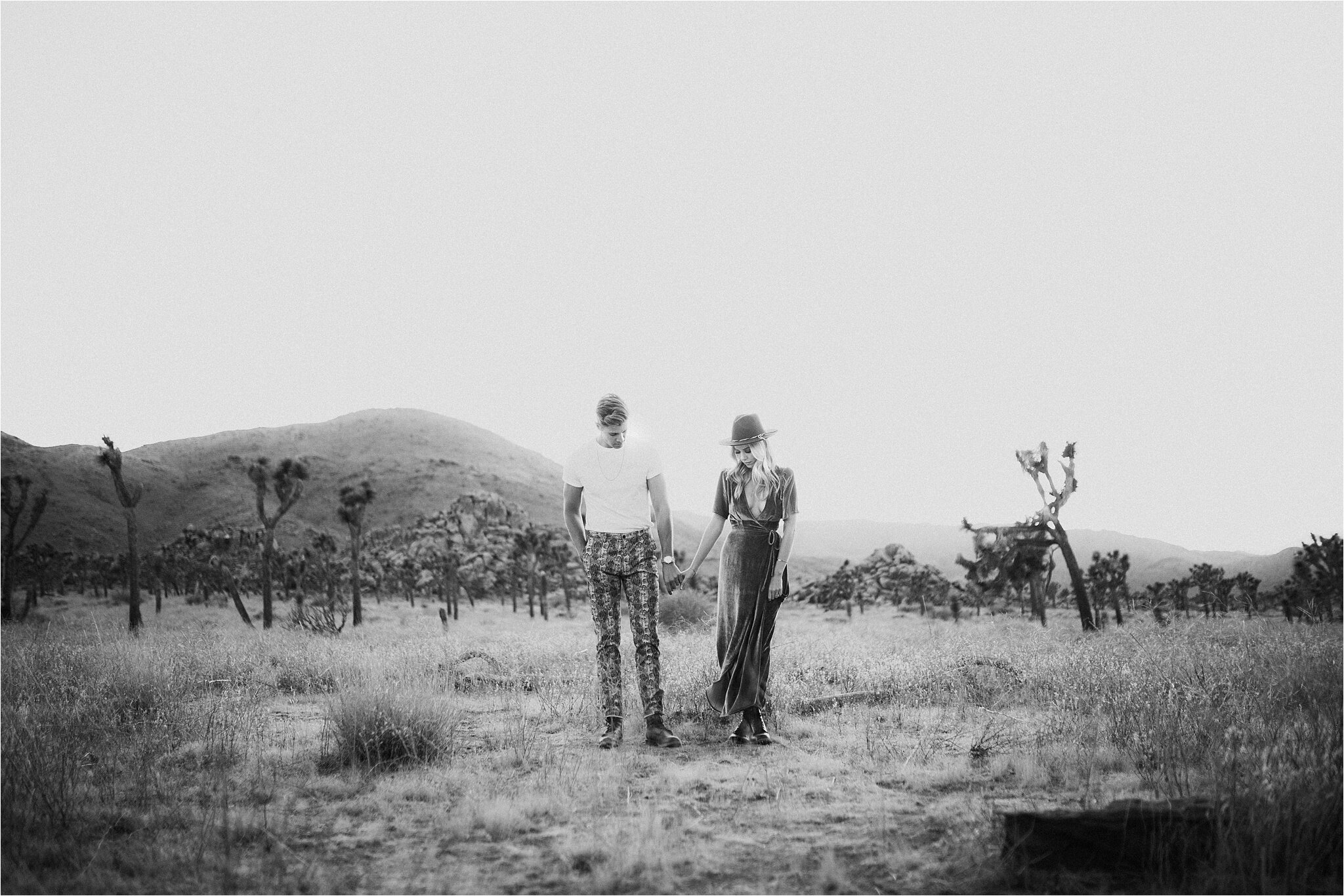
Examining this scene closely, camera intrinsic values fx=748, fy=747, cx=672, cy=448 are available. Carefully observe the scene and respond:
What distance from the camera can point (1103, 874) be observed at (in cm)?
304

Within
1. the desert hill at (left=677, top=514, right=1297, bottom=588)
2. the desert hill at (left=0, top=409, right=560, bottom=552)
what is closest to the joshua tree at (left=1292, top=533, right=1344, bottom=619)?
the desert hill at (left=677, top=514, right=1297, bottom=588)

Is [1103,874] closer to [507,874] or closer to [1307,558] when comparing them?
[507,874]

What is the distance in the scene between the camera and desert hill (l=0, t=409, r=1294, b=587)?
83438 mm

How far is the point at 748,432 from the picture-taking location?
5.73 metres

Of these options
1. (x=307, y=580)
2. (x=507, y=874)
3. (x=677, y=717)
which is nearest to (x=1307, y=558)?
(x=677, y=717)

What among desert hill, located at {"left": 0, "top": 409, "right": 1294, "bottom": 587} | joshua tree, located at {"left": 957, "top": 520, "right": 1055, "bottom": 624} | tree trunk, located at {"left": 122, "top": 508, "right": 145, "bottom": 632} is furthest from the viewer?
desert hill, located at {"left": 0, "top": 409, "right": 1294, "bottom": 587}

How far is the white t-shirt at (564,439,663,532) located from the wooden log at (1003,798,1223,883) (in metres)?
3.23

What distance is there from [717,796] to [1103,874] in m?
2.02

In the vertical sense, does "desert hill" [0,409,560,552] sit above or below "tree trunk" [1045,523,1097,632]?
above

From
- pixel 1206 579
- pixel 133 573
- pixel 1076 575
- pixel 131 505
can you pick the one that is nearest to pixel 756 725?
pixel 1076 575

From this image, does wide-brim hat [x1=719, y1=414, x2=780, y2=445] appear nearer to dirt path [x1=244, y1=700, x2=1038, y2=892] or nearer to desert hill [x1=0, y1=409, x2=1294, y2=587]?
dirt path [x1=244, y1=700, x2=1038, y2=892]

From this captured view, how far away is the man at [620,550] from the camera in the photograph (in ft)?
18.4

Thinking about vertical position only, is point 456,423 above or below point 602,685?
above

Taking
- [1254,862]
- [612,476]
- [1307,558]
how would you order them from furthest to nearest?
[1307,558]
[612,476]
[1254,862]
